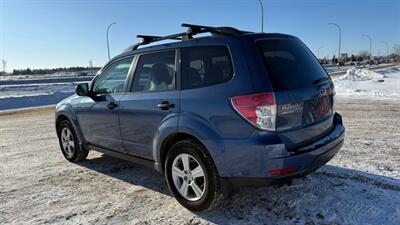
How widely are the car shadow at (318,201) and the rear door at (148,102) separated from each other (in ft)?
2.33

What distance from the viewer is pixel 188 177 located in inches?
151

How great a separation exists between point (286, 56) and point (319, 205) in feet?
5.29

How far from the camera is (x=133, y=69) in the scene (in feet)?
15.1

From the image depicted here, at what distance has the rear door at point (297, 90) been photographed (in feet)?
10.8

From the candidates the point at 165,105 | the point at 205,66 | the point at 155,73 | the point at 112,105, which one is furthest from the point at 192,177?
the point at 112,105

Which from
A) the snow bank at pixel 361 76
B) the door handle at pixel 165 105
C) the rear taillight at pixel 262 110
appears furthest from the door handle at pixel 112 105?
the snow bank at pixel 361 76

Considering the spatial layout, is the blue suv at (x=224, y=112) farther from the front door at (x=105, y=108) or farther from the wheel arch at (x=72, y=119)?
the wheel arch at (x=72, y=119)

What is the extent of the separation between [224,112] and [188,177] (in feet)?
3.01

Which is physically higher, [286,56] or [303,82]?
[286,56]

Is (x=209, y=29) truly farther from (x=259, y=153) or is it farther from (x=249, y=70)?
(x=259, y=153)

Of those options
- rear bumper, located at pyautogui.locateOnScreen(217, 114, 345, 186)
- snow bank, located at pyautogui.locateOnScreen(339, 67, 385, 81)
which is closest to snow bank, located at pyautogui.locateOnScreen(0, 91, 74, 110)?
rear bumper, located at pyautogui.locateOnScreen(217, 114, 345, 186)

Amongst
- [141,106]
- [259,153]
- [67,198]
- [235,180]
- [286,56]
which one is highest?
[286,56]

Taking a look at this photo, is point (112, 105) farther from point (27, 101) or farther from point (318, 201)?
point (27, 101)

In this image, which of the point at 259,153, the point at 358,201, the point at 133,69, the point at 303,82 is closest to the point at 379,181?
the point at 358,201
